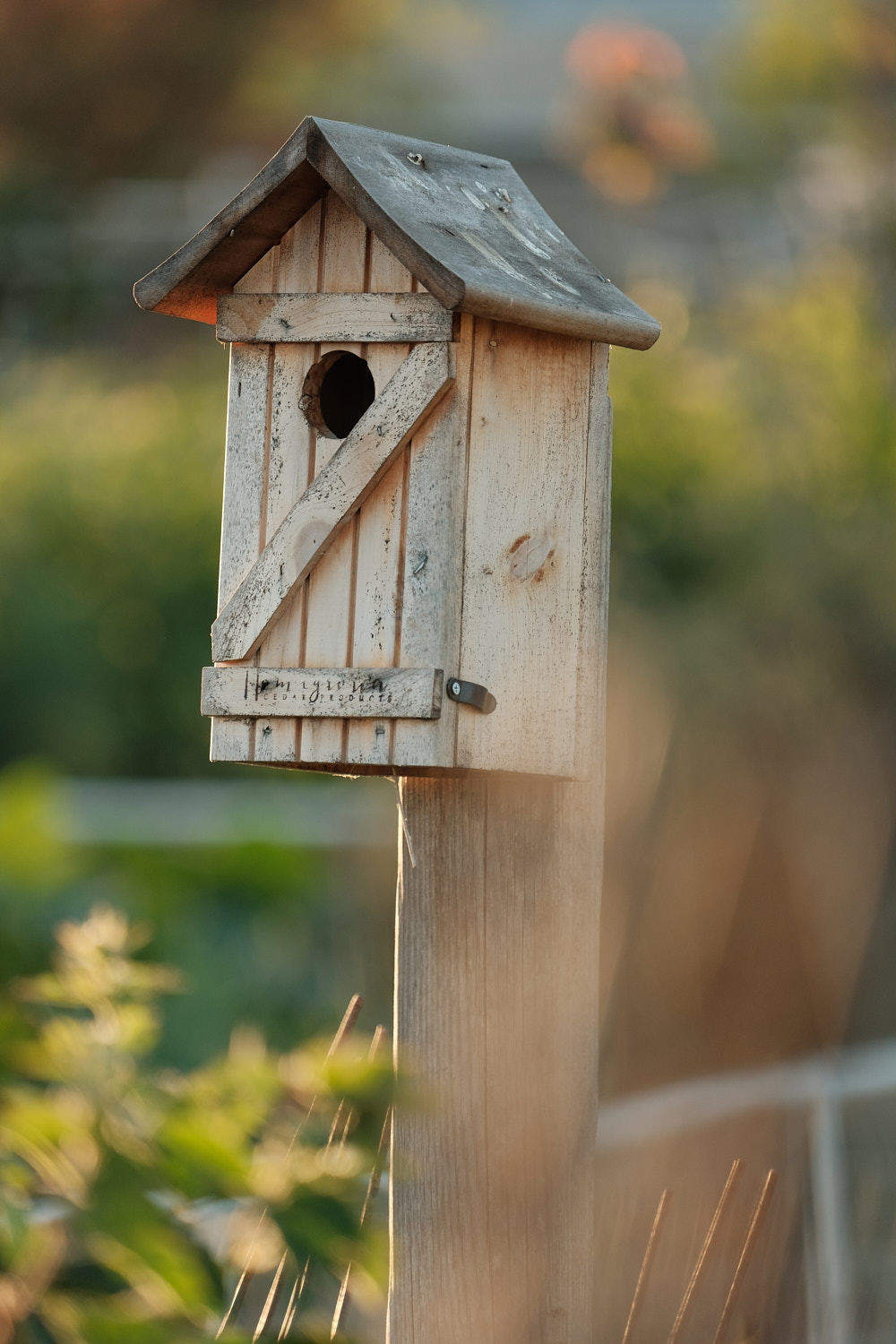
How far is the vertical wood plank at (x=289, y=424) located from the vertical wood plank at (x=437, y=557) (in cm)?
17

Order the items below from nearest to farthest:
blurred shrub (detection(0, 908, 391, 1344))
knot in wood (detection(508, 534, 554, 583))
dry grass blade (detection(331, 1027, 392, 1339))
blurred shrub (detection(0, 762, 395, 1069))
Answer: blurred shrub (detection(0, 762, 395, 1069)) → blurred shrub (detection(0, 908, 391, 1344)) → dry grass blade (detection(331, 1027, 392, 1339)) → knot in wood (detection(508, 534, 554, 583))

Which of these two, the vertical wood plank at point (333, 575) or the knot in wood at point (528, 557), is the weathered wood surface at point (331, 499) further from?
the knot in wood at point (528, 557)

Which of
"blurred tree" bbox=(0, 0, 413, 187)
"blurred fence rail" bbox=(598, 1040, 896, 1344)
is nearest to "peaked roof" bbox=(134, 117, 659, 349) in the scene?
"blurred fence rail" bbox=(598, 1040, 896, 1344)

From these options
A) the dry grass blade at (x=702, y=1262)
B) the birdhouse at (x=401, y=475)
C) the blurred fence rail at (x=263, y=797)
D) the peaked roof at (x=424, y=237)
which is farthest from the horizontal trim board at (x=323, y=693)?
the blurred fence rail at (x=263, y=797)

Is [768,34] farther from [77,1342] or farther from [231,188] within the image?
[77,1342]

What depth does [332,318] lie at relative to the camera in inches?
73.5

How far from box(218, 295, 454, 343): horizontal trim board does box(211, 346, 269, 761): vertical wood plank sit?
4 cm

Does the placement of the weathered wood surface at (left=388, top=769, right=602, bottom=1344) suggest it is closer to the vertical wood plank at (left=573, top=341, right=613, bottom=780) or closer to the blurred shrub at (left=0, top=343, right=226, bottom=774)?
the vertical wood plank at (left=573, top=341, right=613, bottom=780)

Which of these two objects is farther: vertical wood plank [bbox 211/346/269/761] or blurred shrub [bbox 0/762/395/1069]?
vertical wood plank [bbox 211/346/269/761]

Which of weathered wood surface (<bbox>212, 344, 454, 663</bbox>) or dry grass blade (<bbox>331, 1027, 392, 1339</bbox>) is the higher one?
weathered wood surface (<bbox>212, 344, 454, 663</bbox>)

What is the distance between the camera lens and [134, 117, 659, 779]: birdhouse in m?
1.77

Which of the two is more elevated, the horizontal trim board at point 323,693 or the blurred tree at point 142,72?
the blurred tree at point 142,72

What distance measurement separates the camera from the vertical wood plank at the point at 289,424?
6.14 ft

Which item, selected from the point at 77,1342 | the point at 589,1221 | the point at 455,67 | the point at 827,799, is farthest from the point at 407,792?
the point at 455,67
